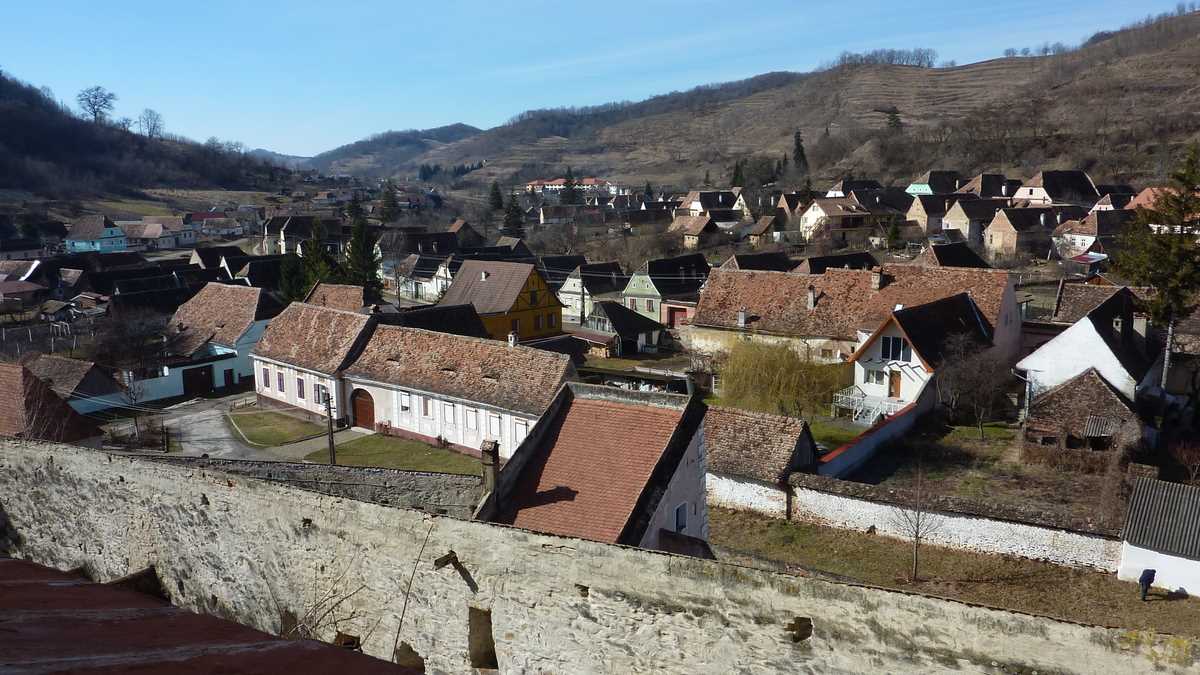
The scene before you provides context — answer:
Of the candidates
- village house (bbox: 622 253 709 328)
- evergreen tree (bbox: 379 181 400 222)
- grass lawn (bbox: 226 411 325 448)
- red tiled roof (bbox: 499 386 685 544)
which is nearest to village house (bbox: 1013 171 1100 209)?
village house (bbox: 622 253 709 328)

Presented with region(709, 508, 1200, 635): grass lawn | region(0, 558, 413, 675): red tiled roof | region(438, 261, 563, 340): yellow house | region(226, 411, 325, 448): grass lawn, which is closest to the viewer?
region(0, 558, 413, 675): red tiled roof

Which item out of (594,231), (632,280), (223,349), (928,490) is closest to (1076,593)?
(928,490)

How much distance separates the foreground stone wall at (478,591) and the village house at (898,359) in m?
23.2

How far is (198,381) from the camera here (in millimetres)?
37906

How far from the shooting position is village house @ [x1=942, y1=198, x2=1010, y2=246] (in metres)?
75.9

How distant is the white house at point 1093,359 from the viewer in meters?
28.0

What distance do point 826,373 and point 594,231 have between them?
66.6 metres

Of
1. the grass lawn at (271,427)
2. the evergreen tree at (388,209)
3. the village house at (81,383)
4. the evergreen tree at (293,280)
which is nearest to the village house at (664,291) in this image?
the evergreen tree at (293,280)

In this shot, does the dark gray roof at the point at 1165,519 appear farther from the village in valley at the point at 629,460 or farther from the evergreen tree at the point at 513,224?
the evergreen tree at the point at 513,224

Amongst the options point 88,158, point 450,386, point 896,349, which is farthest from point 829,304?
point 88,158

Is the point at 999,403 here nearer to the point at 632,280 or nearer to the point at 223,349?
the point at 632,280

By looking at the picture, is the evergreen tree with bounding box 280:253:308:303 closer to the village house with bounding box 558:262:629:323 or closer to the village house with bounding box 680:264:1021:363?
the village house with bounding box 558:262:629:323

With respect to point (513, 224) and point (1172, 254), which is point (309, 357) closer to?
point (1172, 254)

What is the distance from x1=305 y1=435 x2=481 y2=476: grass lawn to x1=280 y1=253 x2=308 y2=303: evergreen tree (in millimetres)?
24932
